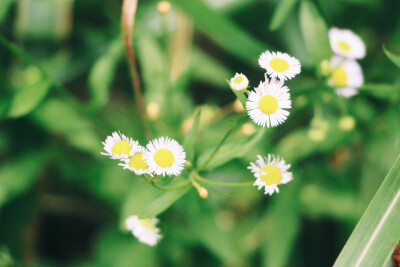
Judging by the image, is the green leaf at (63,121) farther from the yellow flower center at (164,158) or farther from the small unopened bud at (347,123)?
the small unopened bud at (347,123)

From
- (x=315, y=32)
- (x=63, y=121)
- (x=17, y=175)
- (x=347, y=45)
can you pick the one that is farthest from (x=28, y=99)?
(x=347, y=45)

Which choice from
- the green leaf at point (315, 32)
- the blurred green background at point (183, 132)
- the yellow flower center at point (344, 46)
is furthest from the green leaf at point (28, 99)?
the yellow flower center at point (344, 46)

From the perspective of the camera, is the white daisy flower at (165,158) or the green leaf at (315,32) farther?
the green leaf at (315,32)

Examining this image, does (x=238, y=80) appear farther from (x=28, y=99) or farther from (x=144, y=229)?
(x=28, y=99)

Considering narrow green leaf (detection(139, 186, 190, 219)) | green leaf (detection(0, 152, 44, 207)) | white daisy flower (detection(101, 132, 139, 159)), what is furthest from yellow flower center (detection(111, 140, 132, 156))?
green leaf (detection(0, 152, 44, 207))

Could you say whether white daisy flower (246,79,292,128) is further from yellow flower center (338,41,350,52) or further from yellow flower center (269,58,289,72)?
yellow flower center (338,41,350,52)

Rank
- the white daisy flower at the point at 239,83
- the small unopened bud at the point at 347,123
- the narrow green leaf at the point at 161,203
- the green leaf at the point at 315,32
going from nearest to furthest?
the white daisy flower at the point at 239,83 → the narrow green leaf at the point at 161,203 → the green leaf at the point at 315,32 → the small unopened bud at the point at 347,123
